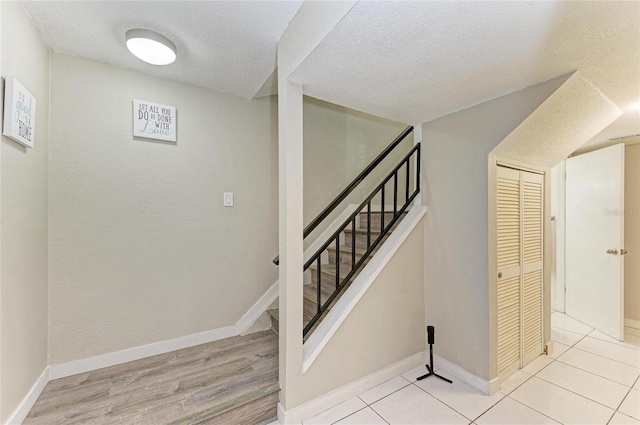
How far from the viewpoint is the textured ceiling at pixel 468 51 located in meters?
1.04

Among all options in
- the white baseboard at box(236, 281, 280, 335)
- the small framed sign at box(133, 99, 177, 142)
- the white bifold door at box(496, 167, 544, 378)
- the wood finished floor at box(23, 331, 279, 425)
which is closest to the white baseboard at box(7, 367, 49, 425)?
the wood finished floor at box(23, 331, 279, 425)

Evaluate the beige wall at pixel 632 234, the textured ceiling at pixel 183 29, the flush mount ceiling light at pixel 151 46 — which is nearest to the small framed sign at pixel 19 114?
the textured ceiling at pixel 183 29

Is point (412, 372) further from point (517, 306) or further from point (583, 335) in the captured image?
point (583, 335)

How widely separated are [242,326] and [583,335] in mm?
3441

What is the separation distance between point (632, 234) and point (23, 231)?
5280mm

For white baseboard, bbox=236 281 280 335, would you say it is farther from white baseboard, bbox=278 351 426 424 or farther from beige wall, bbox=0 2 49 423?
beige wall, bbox=0 2 49 423

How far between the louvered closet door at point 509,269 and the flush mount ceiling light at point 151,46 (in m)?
2.36

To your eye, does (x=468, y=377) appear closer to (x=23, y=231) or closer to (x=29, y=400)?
(x=29, y=400)

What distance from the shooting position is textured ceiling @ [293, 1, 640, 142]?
1.04m

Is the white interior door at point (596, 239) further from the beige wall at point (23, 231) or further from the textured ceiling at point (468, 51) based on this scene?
the beige wall at point (23, 231)

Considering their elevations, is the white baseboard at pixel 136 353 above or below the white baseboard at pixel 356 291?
below

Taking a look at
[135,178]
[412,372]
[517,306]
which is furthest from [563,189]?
[135,178]

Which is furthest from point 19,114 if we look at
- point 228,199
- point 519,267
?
point 519,267

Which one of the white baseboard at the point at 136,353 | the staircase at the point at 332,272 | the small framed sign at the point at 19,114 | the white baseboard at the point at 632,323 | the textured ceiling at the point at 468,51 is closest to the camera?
the textured ceiling at the point at 468,51
